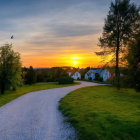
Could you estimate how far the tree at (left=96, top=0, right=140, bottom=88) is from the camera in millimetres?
24641

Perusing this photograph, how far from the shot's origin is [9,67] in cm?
2231

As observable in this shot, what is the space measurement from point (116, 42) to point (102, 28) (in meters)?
4.37

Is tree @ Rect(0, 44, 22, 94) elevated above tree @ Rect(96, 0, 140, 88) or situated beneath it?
situated beneath

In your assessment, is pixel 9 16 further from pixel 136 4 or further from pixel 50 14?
pixel 136 4

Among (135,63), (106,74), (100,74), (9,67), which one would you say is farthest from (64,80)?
(135,63)

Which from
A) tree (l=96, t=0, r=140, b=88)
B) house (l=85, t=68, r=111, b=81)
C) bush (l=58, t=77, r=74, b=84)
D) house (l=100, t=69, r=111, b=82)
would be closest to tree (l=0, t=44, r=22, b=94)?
bush (l=58, t=77, r=74, b=84)

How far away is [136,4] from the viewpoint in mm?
24688

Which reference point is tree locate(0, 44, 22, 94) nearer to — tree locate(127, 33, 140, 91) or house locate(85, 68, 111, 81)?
tree locate(127, 33, 140, 91)

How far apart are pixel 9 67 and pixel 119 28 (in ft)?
74.6

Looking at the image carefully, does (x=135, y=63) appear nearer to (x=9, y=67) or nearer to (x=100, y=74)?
(x=9, y=67)

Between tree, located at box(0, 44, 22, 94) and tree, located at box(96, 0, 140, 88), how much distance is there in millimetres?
17846

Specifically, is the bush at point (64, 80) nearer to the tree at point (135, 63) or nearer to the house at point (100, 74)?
the house at point (100, 74)

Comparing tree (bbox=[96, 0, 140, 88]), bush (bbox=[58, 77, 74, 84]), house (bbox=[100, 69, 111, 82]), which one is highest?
tree (bbox=[96, 0, 140, 88])

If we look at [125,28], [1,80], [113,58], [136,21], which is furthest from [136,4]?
[1,80]
